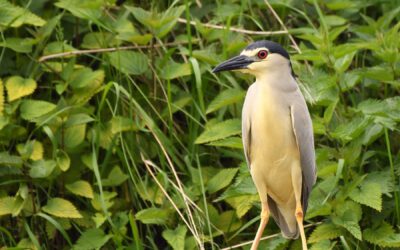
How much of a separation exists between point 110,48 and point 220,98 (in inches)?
28.8

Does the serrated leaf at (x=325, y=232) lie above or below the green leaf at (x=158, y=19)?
below

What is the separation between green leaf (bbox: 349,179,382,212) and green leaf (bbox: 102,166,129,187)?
1.21 m

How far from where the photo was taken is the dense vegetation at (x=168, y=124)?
5.05m

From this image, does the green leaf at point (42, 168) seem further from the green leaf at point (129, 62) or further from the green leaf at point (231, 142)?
the green leaf at point (231, 142)

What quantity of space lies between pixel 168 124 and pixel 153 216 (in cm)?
70

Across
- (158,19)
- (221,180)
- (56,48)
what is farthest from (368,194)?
(56,48)

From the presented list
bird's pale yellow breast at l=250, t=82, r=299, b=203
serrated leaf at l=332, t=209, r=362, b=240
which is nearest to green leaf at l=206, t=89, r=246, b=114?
serrated leaf at l=332, t=209, r=362, b=240

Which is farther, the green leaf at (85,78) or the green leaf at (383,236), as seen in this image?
the green leaf at (85,78)

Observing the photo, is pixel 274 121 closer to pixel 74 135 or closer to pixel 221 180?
pixel 221 180

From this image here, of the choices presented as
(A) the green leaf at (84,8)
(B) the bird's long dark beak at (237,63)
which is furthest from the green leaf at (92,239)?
(B) the bird's long dark beak at (237,63)

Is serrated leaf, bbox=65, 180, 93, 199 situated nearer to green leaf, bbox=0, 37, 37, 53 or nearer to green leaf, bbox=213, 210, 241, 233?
green leaf, bbox=213, 210, 241, 233

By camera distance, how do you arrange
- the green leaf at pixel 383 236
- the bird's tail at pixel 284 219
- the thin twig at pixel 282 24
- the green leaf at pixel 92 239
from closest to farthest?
the bird's tail at pixel 284 219, the green leaf at pixel 383 236, the green leaf at pixel 92 239, the thin twig at pixel 282 24

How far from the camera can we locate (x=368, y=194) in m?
4.85

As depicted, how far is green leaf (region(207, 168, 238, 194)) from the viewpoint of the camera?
5.23 metres
